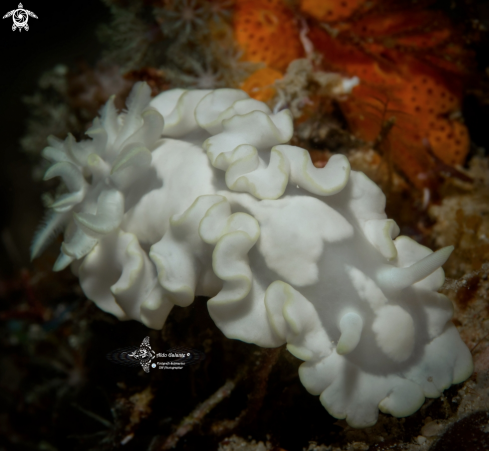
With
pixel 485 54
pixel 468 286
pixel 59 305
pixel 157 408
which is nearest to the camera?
pixel 468 286

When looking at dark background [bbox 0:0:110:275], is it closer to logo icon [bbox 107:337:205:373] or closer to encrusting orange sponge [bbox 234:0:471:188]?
encrusting orange sponge [bbox 234:0:471:188]

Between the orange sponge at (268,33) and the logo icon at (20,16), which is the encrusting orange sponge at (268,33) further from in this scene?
the logo icon at (20,16)

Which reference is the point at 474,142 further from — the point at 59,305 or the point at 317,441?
the point at 59,305

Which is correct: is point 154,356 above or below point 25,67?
below

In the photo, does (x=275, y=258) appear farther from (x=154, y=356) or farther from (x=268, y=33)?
(x=268, y=33)

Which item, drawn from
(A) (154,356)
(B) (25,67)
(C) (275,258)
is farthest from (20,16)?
(C) (275,258)

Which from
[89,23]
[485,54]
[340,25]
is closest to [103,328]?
[340,25]
